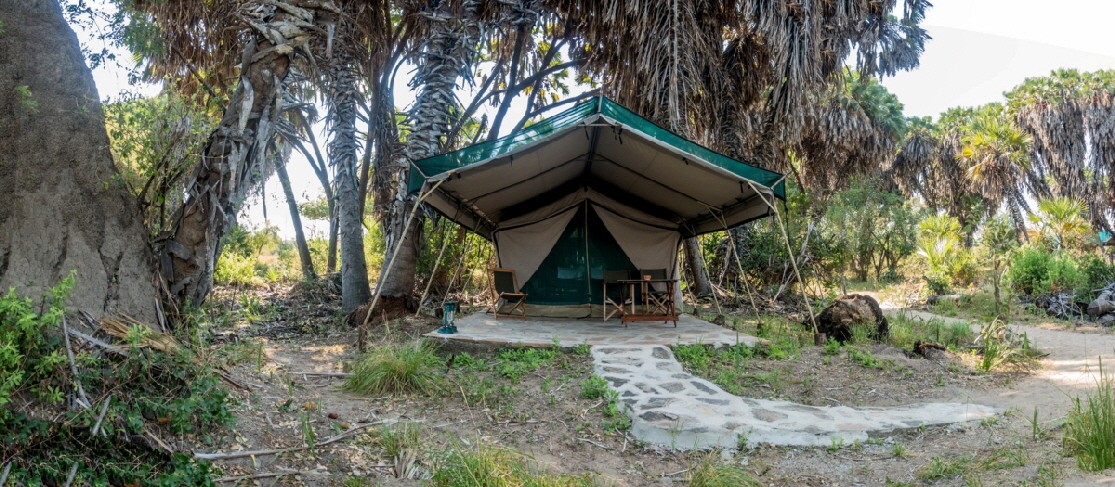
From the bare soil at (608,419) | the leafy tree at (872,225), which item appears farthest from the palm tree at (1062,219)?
the bare soil at (608,419)

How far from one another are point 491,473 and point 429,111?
6.04 m

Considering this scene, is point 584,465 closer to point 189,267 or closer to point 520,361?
point 520,361

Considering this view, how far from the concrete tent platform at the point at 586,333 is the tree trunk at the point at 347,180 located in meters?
1.66

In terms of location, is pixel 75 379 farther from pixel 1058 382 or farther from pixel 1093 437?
pixel 1058 382

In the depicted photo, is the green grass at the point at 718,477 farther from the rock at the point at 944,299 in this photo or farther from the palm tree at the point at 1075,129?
the palm tree at the point at 1075,129

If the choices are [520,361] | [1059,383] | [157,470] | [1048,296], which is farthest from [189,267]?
[1048,296]

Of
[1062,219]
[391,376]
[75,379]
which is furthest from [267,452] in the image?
[1062,219]

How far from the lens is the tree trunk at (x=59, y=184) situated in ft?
8.63

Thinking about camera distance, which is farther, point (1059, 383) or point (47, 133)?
point (1059, 383)

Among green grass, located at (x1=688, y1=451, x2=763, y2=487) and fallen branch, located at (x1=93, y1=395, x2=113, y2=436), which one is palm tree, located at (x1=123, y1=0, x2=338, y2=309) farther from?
green grass, located at (x1=688, y1=451, x2=763, y2=487)

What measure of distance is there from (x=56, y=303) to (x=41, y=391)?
35cm

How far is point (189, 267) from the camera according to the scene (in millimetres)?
3596

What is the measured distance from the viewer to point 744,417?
3789 mm

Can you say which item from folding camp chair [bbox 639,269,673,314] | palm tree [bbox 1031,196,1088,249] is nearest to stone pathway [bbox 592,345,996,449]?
folding camp chair [bbox 639,269,673,314]
